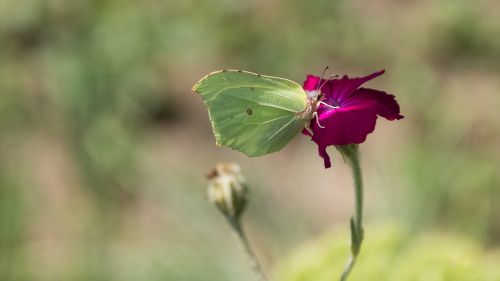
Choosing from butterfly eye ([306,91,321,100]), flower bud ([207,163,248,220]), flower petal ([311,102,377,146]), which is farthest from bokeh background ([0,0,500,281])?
flower petal ([311,102,377,146])

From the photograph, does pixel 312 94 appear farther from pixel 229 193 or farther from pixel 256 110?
pixel 229 193

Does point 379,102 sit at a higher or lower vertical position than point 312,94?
lower

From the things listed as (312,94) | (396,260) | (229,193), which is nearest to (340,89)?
Answer: (312,94)

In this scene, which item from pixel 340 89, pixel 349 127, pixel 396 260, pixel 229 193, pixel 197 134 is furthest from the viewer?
pixel 197 134

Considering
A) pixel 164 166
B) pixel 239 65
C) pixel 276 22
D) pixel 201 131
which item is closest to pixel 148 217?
pixel 164 166

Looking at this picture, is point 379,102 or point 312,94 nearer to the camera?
point 379,102

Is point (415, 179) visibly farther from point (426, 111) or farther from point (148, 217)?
point (148, 217)

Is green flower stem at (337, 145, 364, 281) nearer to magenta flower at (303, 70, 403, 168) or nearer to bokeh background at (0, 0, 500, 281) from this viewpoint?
magenta flower at (303, 70, 403, 168)
